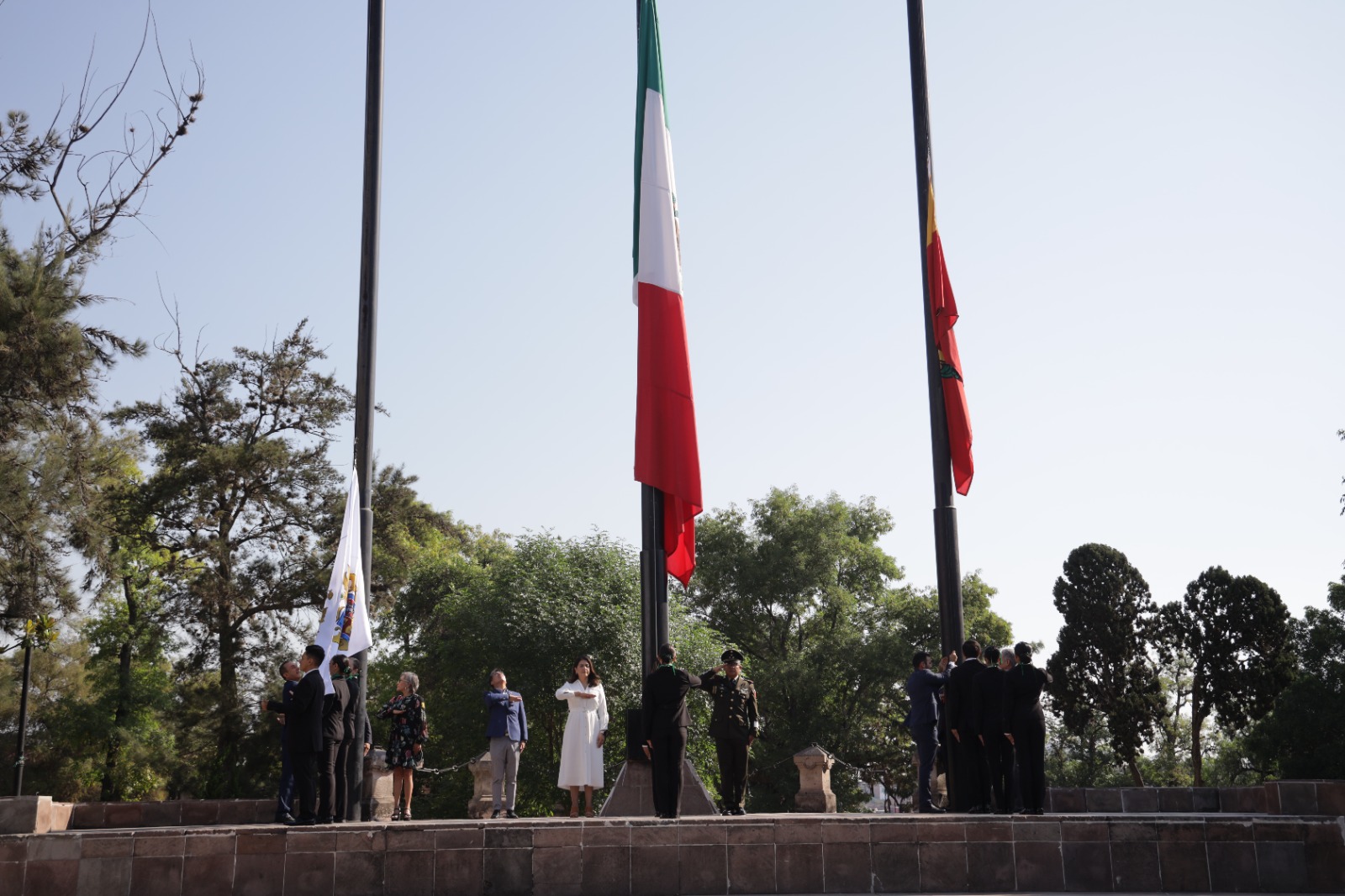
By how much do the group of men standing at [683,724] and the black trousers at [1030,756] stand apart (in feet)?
9.02

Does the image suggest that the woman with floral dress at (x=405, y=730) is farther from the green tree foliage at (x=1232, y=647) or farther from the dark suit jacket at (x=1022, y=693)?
the green tree foliage at (x=1232, y=647)

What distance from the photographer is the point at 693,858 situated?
34.7ft

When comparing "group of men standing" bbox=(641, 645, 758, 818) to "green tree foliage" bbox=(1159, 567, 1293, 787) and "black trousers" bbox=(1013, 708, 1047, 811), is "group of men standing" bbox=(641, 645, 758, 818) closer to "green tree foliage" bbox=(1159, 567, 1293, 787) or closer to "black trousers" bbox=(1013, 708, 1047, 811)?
"black trousers" bbox=(1013, 708, 1047, 811)

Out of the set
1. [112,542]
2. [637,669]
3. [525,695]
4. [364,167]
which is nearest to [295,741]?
[364,167]

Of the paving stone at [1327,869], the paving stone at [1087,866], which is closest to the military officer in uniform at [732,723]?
the paving stone at [1087,866]

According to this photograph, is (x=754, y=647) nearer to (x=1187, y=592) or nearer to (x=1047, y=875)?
(x=1187, y=592)

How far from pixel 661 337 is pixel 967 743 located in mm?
5866

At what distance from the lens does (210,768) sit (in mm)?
36188

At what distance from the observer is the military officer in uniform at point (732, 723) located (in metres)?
12.6

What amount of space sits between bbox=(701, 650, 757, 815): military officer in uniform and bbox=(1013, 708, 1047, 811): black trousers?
2.73 m

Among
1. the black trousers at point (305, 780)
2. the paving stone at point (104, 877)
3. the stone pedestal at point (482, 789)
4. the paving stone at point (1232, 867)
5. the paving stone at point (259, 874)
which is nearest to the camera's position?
the paving stone at point (104, 877)

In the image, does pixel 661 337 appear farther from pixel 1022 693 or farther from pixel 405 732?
pixel 1022 693

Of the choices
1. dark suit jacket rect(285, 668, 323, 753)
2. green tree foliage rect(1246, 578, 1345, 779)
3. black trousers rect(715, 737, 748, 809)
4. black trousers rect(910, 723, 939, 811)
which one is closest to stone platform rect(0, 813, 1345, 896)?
dark suit jacket rect(285, 668, 323, 753)

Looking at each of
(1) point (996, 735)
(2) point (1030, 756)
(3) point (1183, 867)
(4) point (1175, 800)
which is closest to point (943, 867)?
(2) point (1030, 756)
